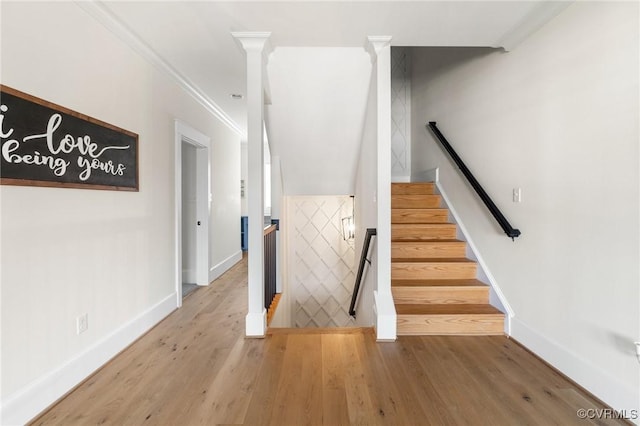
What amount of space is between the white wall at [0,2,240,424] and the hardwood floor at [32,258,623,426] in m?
0.22

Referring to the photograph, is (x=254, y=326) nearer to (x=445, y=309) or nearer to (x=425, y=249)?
A: (x=445, y=309)

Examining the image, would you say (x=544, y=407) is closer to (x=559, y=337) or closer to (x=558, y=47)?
(x=559, y=337)

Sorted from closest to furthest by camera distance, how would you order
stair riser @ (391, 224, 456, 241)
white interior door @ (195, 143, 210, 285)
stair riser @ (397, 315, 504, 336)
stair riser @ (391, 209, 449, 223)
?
stair riser @ (397, 315, 504, 336) → stair riser @ (391, 224, 456, 241) → stair riser @ (391, 209, 449, 223) → white interior door @ (195, 143, 210, 285)

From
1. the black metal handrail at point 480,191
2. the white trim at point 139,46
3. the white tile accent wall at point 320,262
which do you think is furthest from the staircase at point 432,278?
the white trim at point 139,46

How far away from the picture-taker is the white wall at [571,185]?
4.99ft

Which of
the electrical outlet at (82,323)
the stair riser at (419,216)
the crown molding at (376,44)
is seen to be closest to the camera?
the electrical outlet at (82,323)

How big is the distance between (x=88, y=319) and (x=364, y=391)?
69.6 inches

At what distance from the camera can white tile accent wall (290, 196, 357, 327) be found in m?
4.69

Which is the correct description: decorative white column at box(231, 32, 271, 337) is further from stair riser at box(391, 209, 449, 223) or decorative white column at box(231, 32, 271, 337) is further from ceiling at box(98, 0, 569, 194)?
stair riser at box(391, 209, 449, 223)

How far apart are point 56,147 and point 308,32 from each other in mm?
1738

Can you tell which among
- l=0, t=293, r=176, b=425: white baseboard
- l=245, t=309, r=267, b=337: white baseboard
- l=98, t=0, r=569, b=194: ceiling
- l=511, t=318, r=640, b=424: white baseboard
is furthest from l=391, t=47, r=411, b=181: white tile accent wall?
l=0, t=293, r=176, b=425: white baseboard

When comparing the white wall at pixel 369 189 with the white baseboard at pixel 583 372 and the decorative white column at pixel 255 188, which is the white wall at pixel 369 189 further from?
the white baseboard at pixel 583 372

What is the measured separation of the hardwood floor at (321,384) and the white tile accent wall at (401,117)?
2862 millimetres

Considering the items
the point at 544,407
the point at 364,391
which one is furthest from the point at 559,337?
the point at 364,391
